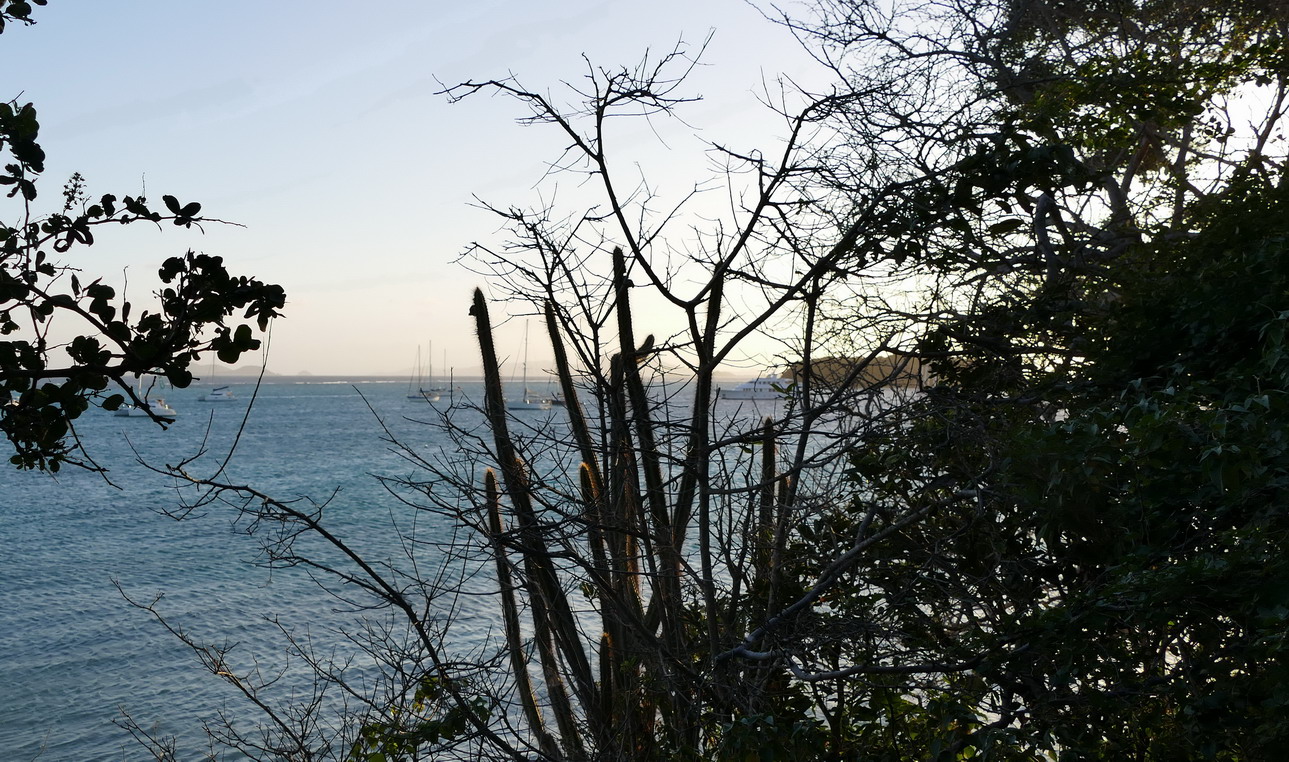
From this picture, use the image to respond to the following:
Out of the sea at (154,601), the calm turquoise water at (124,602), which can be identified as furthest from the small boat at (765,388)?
the calm turquoise water at (124,602)

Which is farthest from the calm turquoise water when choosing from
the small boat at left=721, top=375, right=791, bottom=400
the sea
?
the small boat at left=721, top=375, right=791, bottom=400

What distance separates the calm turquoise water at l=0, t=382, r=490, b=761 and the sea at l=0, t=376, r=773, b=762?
0.04 meters

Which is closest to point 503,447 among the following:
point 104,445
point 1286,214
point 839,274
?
point 839,274

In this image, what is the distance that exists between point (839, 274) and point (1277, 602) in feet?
6.75

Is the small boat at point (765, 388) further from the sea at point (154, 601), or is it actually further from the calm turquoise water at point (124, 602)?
the calm turquoise water at point (124, 602)

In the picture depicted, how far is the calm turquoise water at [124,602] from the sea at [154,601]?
0.04 m

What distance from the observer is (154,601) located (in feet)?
16.4

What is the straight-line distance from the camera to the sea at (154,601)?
13.4 metres

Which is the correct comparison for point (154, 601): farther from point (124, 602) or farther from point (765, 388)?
point (124, 602)

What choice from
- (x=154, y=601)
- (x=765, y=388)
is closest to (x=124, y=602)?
(x=154, y=601)

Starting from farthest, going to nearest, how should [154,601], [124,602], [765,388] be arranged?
[124,602]
[765,388]
[154,601]

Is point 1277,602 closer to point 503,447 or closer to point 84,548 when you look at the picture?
point 503,447

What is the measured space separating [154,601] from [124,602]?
18558 mm

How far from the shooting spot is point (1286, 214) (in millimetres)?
3791
